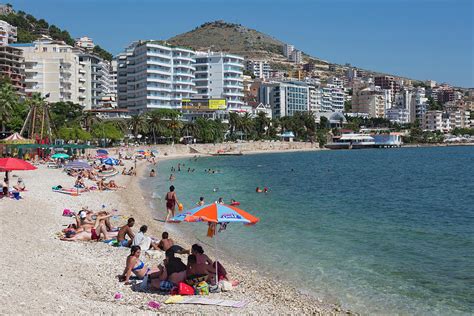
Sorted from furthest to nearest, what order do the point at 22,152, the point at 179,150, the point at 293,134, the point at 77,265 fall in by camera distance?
the point at 293,134
the point at 179,150
the point at 22,152
the point at 77,265

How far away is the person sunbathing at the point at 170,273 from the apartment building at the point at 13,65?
101706mm

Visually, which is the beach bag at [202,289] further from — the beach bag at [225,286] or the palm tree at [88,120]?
the palm tree at [88,120]

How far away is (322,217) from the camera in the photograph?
27.5 metres

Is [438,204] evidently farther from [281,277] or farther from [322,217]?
[281,277]

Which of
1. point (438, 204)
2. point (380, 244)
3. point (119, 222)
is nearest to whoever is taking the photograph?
point (380, 244)

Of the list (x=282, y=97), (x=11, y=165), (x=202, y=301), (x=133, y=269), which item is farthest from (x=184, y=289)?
(x=282, y=97)

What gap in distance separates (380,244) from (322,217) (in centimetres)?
751

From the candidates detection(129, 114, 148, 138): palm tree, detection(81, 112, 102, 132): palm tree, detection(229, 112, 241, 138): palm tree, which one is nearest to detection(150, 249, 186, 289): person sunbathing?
detection(81, 112, 102, 132): palm tree

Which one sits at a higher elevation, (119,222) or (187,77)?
(187,77)

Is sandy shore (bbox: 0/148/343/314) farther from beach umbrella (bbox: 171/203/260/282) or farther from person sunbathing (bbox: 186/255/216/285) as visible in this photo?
beach umbrella (bbox: 171/203/260/282)

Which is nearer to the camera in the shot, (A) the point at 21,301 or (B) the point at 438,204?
(A) the point at 21,301

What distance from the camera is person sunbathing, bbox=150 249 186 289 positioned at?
1202 centimetres

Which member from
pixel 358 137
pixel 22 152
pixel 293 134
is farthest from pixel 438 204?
pixel 358 137

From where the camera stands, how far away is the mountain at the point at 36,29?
167875 mm
